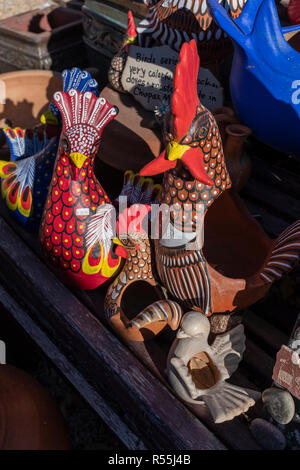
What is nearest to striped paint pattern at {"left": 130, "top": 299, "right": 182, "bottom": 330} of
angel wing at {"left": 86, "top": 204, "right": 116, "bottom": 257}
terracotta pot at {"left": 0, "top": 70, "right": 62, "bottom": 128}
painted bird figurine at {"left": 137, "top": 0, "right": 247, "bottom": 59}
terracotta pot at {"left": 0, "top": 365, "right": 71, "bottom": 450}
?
angel wing at {"left": 86, "top": 204, "right": 116, "bottom": 257}

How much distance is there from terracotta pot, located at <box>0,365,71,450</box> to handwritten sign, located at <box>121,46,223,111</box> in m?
0.79

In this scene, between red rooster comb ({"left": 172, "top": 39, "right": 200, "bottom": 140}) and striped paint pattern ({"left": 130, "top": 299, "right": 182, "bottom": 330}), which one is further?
striped paint pattern ({"left": 130, "top": 299, "right": 182, "bottom": 330})

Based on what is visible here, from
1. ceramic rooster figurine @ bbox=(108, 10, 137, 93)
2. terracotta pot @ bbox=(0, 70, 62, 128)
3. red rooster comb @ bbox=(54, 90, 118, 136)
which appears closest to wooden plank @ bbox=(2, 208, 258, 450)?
red rooster comb @ bbox=(54, 90, 118, 136)

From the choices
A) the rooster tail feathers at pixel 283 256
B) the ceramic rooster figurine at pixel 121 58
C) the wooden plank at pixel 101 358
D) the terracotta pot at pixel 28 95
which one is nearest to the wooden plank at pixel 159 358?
the wooden plank at pixel 101 358

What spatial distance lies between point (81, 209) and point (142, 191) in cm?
16

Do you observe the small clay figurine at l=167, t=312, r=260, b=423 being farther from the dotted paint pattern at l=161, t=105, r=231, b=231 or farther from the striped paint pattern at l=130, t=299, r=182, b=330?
the dotted paint pattern at l=161, t=105, r=231, b=231

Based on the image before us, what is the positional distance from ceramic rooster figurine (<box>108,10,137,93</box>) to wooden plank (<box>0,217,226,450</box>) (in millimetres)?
525

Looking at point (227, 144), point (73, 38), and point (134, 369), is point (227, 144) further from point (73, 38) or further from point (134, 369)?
point (73, 38)

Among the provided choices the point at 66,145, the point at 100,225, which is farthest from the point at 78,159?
the point at 100,225

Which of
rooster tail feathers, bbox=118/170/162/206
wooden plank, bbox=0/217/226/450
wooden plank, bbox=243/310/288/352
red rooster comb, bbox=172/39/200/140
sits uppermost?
red rooster comb, bbox=172/39/200/140

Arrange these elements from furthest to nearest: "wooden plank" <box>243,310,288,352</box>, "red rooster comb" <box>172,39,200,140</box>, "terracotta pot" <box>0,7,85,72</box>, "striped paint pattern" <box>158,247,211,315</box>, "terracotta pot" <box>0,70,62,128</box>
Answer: "terracotta pot" <box>0,7,85,72</box> → "terracotta pot" <box>0,70,62,128</box> → "wooden plank" <box>243,310,288,352</box> → "striped paint pattern" <box>158,247,211,315</box> → "red rooster comb" <box>172,39,200,140</box>

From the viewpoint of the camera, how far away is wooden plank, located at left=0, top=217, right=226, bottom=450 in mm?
826

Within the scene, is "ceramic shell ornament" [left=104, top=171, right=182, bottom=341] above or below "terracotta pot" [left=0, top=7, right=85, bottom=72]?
below

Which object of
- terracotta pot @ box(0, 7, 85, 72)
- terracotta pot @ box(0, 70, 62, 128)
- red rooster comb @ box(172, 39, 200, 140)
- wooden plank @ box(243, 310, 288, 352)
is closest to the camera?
red rooster comb @ box(172, 39, 200, 140)
